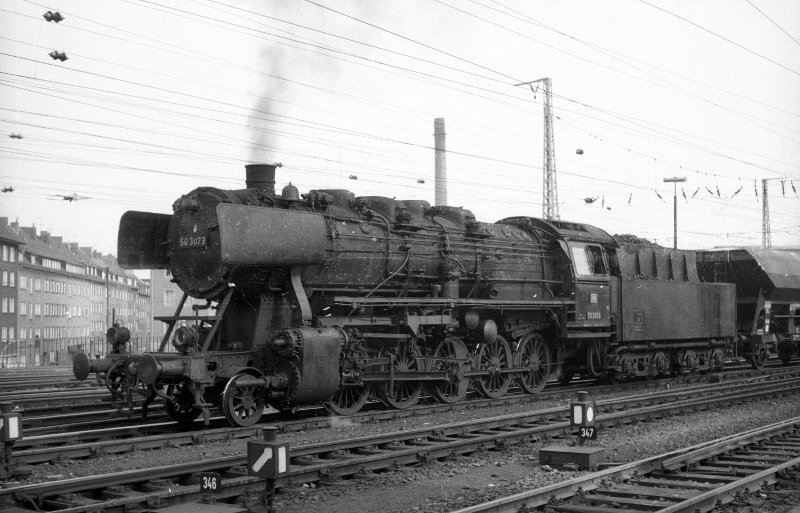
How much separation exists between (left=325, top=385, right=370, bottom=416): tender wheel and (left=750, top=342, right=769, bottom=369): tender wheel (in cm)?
1577

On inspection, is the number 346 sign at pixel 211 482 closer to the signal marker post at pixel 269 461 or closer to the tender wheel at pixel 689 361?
the signal marker post at pixel 269 461

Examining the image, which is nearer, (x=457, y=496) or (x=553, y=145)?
(x=457, y=496)

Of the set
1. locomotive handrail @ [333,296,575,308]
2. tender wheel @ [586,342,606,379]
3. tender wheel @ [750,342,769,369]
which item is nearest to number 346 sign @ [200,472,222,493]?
locomotive handrail @ [333,296,575,308]

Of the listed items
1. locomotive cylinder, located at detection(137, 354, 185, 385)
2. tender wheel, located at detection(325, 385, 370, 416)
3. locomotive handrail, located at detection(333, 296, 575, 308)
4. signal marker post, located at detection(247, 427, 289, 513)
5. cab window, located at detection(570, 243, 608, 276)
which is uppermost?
cab window, located at detection(570, 243, 608, 276)

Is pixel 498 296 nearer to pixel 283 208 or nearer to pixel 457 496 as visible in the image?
pixel 283 208

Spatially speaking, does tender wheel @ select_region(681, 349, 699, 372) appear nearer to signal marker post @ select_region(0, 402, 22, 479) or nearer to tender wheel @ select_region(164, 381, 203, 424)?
tender wheel @ select_region(164, 381, 203, 424)

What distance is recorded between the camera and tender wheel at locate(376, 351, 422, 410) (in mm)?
14117

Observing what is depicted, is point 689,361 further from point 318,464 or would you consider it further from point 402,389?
point 318,464

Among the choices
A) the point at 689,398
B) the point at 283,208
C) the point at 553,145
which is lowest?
the point at 689,398

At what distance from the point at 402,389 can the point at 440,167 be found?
17.7m

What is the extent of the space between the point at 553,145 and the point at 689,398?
1356 cm

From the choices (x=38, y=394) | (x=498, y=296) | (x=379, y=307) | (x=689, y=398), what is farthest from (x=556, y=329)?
(x=38, y=394)

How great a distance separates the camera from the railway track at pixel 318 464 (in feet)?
24.5

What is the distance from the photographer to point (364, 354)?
1351 centimetres
